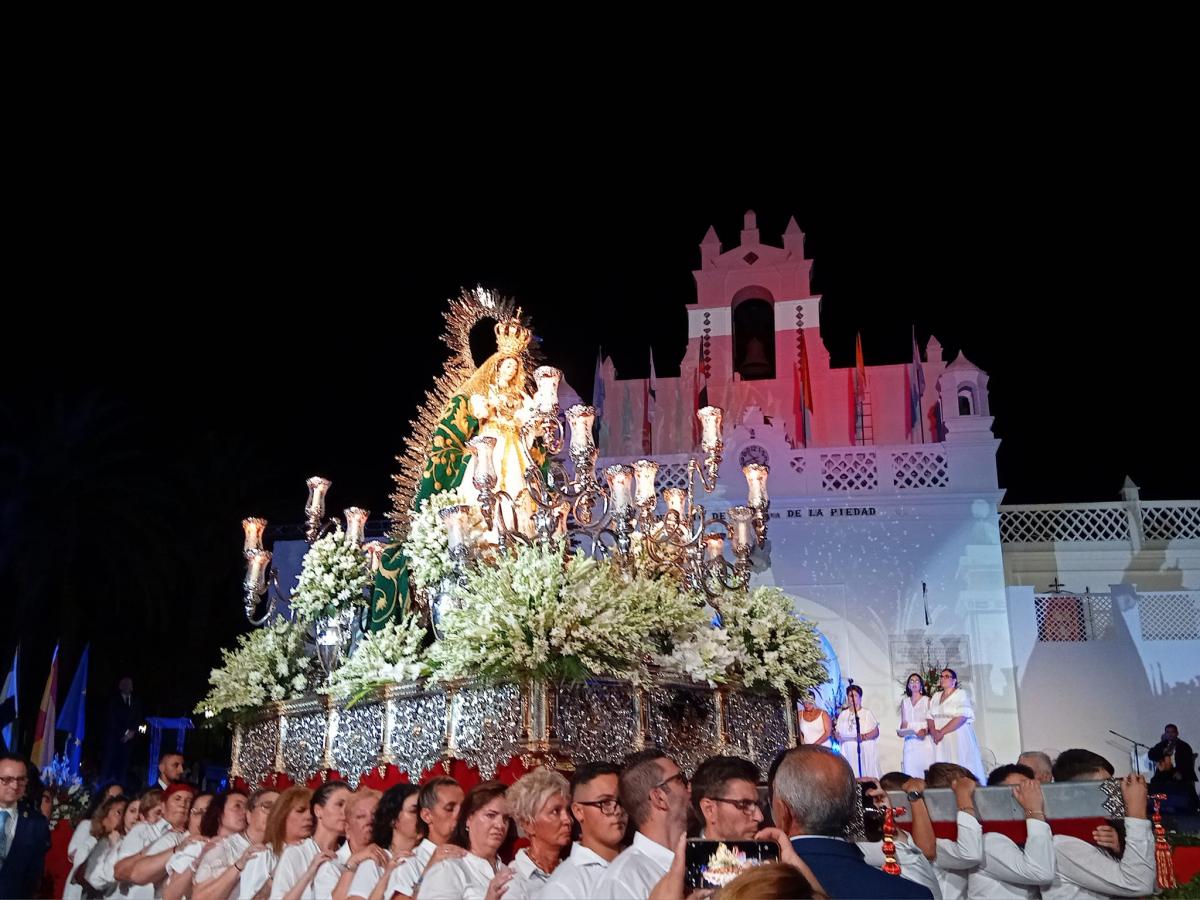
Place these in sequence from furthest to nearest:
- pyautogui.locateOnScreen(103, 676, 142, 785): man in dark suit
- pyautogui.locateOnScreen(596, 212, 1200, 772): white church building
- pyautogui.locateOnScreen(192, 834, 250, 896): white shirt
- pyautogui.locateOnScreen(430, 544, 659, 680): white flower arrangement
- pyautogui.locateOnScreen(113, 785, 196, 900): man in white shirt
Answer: pyautogui.locateOnScreen(596, 212, 1200, 772): white church building, pyautogui.locateOnScreen(103, 676, 142, 785): man in dark suit, pyautogui.locateOnScreen(430, 544, 659, 680): white flower arrangement, pyautogui.locateOnScreen(113, 785, 196, 900): man in white shirt, pyautogui.locateOnScreen(192, 834, 250, 896): white shirt

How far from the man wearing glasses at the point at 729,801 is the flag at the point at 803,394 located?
667 inches

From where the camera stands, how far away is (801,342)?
20984mm

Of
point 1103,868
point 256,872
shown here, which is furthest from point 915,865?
point 256,872

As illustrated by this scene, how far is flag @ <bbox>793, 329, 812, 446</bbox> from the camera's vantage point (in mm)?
20453

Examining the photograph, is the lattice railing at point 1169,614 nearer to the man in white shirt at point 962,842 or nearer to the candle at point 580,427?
the candle at point 580,427

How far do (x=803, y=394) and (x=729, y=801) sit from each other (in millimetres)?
17470

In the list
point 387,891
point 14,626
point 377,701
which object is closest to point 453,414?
point 377,701

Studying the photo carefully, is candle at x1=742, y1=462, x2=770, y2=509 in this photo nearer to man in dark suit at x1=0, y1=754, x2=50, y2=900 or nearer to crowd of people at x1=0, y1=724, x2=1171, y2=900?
crowd of people at x1=0, y1=724, x2=1171, y2=900

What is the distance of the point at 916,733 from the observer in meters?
13.9

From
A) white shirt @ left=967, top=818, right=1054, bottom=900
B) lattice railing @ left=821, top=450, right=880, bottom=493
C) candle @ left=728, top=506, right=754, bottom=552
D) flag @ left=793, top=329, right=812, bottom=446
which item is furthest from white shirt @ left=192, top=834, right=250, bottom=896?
flag @ left=793, top=329, right=812, bottom=446

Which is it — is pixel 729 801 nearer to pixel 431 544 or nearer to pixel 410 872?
pixel 410 872

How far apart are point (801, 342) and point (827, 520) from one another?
4.76 m

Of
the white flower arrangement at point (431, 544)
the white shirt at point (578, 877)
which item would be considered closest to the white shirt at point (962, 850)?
the white shirt at point (578, 877)

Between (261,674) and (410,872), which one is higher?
(261,674)
